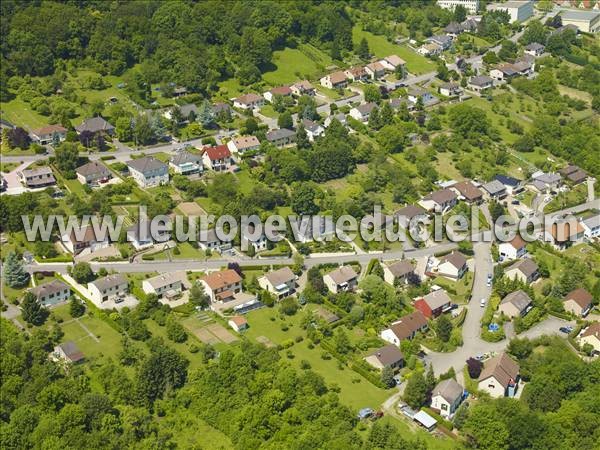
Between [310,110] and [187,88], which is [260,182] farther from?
[187,88]

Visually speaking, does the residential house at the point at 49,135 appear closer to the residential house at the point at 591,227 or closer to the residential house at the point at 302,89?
the residential house at the point at 302,89

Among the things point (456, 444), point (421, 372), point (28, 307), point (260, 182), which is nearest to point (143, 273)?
point (28, 307)

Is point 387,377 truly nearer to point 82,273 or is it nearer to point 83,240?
point 82,273

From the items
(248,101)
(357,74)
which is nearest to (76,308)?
(248,101)

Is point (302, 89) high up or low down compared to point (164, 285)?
down

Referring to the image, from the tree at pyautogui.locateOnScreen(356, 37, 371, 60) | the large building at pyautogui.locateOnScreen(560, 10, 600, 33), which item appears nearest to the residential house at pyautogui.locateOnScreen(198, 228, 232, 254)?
the tree at pyautogui.locateOnScreen(356, 37, 371, 60)

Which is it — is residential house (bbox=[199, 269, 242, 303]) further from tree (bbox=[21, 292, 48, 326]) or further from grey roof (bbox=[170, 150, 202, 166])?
grey roof (bbox=[170, 150, 202, 166])
